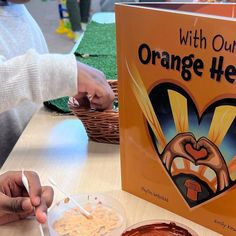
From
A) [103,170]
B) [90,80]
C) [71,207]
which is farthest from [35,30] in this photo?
[71,207]

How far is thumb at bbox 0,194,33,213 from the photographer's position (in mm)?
620

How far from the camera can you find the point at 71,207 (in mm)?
679

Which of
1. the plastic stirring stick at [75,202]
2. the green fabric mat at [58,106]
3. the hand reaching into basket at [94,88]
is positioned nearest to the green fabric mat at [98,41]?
the green fabric mat at [58,106]

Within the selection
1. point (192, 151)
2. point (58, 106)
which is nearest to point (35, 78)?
point (58, 106)

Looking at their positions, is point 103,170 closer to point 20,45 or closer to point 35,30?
point 20,45

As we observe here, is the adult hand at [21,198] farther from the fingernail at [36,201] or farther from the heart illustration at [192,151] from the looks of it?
the heart illustration at [192,151]

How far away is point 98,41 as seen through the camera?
1.58m

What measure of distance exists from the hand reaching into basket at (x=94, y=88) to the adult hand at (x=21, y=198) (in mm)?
242

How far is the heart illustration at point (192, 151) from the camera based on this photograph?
582 millimetres

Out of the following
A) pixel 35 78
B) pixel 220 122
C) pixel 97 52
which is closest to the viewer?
pixel 220 122

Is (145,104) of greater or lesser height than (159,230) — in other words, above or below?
above

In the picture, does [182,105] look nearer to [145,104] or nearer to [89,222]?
[145,104]

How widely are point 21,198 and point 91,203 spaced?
12cm

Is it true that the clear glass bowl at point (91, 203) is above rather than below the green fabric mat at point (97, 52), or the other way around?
above
